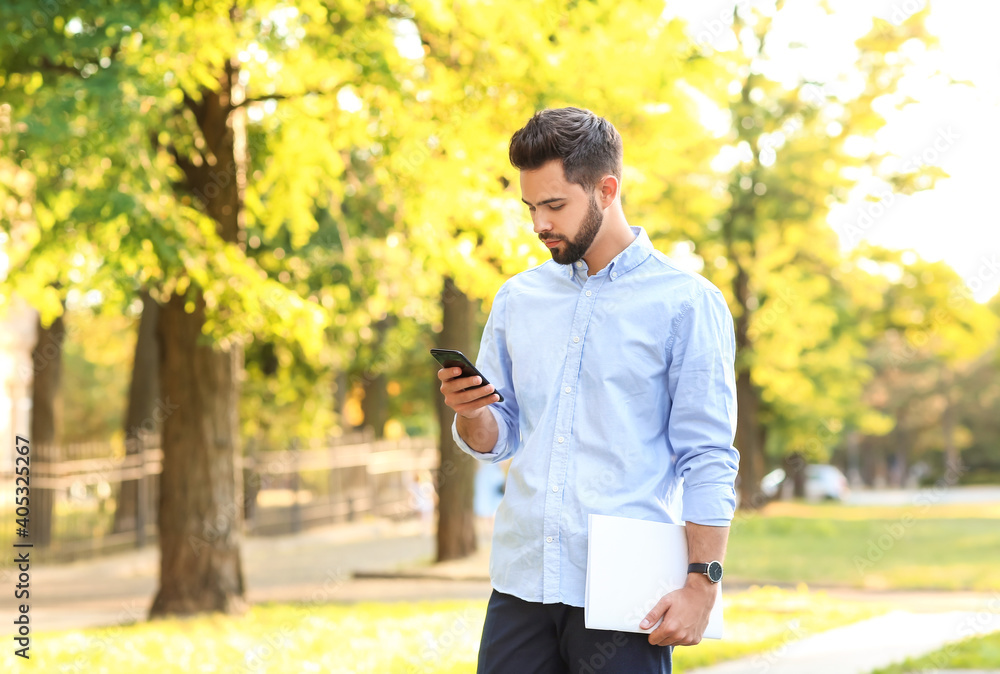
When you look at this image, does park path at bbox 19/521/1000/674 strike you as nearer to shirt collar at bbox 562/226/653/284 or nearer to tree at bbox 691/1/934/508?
shirt collar at bbox 562/226/653/284

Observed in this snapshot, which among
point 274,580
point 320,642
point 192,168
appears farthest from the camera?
point 274,580

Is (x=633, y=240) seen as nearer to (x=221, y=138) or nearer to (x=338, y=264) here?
(x=221, y=138)

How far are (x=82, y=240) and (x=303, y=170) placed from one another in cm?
218

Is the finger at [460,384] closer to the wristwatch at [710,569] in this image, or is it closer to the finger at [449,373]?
the finger at [449,373]

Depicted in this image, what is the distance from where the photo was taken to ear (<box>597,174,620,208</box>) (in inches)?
101

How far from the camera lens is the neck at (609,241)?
2.63 metres

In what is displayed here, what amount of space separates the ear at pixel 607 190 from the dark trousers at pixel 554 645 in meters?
0.97

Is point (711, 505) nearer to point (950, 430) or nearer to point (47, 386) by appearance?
point (47, 386)

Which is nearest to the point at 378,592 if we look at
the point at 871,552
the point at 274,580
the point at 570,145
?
the point at 274,580

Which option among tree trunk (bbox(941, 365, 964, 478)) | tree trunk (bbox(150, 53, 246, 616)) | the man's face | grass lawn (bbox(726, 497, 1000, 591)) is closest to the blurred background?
tree trunk (bbox(150, 53, 246, 616))

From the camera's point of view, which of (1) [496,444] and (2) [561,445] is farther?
(1) [496,444]

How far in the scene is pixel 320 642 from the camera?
7.07 meters

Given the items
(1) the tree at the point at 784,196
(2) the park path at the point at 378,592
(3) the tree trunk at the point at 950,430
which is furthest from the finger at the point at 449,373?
(3) the tree trunk at the point at 950,430

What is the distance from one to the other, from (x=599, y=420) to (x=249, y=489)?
17849 mm
